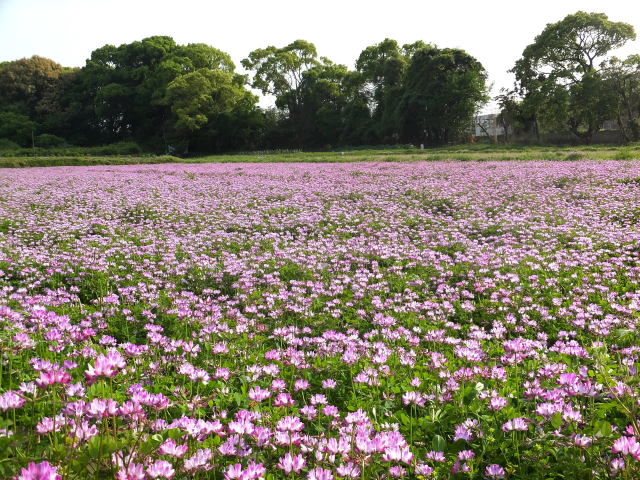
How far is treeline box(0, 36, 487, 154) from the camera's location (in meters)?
48.9

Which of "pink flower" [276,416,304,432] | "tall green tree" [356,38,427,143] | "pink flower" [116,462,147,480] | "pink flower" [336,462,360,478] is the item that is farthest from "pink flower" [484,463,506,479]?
"tall green tree" [356,38,427,143]

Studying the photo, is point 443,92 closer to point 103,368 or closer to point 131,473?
point 103,368

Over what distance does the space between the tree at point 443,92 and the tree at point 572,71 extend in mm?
5300

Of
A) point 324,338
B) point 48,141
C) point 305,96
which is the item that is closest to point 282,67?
point 305,96

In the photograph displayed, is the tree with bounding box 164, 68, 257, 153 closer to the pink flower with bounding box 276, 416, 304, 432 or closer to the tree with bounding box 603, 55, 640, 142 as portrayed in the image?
the tree with bounding box 603, 55, 640, 142

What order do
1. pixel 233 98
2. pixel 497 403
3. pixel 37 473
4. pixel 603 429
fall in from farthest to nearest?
pixel 233 98 < pixel 497 403 < pixel 603 429 < pixel 37 473

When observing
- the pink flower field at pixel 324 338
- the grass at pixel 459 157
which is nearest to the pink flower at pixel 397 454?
the pink flower field at pixel 324 338

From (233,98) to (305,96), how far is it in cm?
1028

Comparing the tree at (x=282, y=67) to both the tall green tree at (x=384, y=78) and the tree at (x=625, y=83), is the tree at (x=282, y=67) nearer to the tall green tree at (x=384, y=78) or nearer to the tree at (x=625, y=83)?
the tall green tree at (x=384, y=78)

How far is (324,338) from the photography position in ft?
13.5

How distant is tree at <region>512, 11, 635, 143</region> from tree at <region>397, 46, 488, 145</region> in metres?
5.30

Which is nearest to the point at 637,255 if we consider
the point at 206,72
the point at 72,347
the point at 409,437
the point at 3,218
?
the point at 409,437

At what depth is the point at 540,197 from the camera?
1259 centimetres

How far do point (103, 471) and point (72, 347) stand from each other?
2.17 metres
